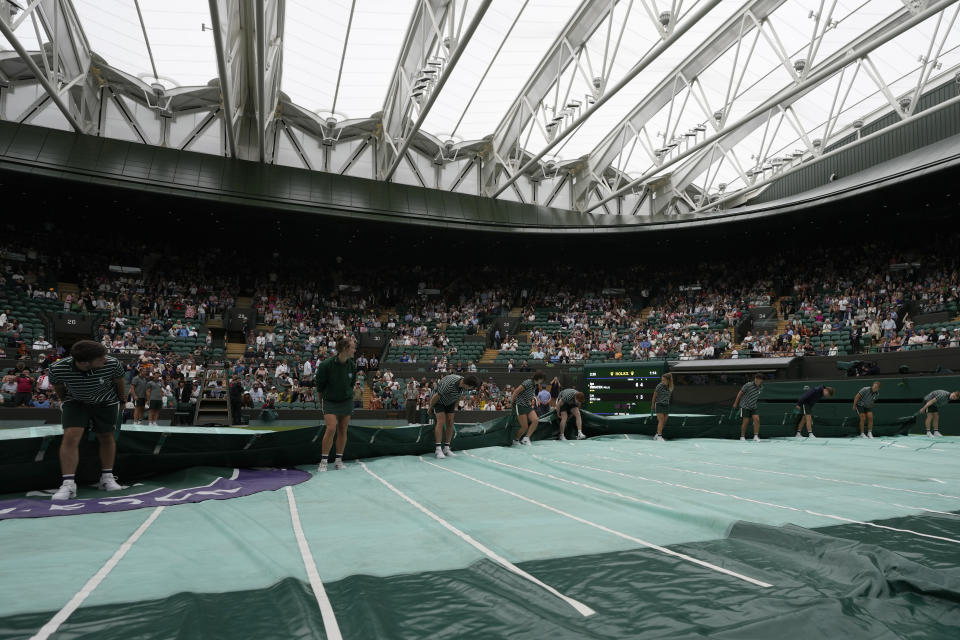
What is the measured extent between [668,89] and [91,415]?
21.7m

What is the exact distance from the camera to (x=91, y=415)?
5.53 metres

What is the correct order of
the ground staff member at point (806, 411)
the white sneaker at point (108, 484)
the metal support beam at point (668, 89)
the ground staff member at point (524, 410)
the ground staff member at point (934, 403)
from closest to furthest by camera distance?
the white sneaker at point (108, 484)
the ground staff member at point (524, 410)
the ground staff member at point (934, 403)
the ground staff member at point (806, 411)
the metal support beam at point (668, 89)

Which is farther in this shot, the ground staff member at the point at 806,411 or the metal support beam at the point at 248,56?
the ground staff member at the point at 806,411

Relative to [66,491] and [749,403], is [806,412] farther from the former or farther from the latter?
[66,491]

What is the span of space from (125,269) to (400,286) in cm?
1397

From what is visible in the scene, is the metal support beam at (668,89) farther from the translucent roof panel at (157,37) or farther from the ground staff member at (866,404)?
the translucent roof panel at (157,37)

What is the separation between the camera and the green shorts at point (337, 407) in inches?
289

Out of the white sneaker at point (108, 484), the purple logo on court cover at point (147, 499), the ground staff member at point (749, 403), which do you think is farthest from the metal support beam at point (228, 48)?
the ground staff member at point (749, 403)

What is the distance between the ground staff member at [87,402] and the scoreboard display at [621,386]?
18.7 meters

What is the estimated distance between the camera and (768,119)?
2261 cm

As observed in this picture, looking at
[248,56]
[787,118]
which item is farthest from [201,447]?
[787,118]

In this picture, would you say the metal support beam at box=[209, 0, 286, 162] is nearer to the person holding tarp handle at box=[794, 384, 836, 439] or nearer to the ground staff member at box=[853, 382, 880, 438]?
the person holding tarp handle at box=[794, 384, 836, 439]

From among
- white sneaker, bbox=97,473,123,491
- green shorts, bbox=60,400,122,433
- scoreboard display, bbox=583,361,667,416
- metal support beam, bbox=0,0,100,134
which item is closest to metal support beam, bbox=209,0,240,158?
metal support beam, bbox=0,0,100,134

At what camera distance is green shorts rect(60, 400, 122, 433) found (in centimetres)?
539
